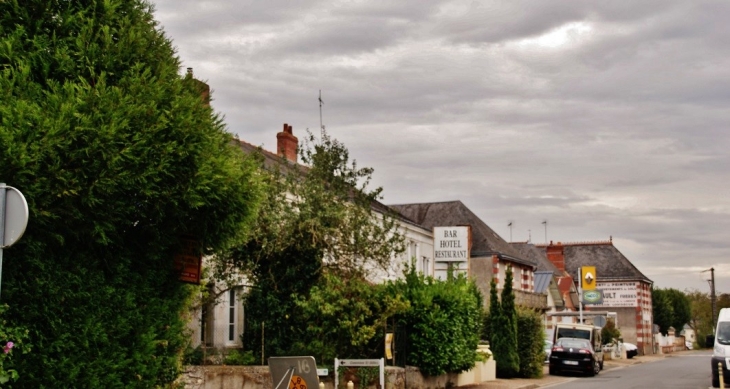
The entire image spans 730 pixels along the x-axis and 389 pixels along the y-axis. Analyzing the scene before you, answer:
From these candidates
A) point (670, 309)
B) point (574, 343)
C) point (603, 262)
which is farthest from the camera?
point (670, 309)

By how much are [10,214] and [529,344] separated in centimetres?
2927

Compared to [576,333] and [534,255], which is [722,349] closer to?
[576,333]

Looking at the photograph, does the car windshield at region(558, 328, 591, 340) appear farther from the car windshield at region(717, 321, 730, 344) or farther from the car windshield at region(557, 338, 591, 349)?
the car windshield at region(717, 321, 730, 344)

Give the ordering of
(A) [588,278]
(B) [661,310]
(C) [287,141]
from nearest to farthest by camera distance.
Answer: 1. (C) [287,141]
2. (A) [588,278]
3. (B) [661,310]

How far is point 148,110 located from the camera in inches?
404

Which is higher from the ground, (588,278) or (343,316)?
(588,278)

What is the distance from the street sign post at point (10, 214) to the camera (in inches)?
292

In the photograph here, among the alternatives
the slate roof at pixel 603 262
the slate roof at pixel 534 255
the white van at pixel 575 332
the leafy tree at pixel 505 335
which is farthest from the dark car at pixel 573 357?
the slate roof at pixel 603 262

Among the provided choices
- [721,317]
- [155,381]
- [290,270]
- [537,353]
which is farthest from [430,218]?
[155,381]

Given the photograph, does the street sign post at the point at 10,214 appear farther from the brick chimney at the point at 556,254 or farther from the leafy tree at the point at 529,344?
the brick chimney at the point at 556,254

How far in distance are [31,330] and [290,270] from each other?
46.0ft

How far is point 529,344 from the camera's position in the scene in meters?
34.6

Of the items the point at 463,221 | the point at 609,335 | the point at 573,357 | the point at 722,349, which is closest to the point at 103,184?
the point at 722,349

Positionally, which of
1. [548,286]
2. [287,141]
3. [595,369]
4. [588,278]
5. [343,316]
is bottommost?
[595,369]
